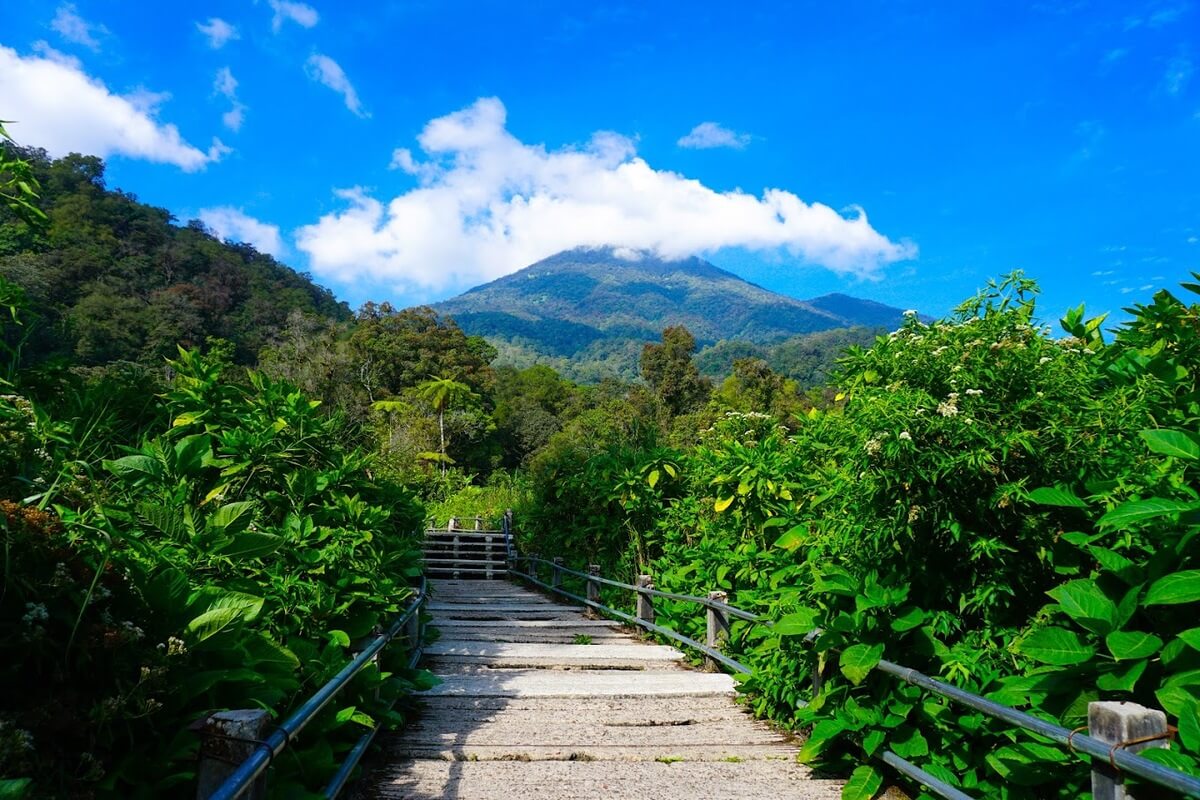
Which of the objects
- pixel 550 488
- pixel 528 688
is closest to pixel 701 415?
pixel 550 488

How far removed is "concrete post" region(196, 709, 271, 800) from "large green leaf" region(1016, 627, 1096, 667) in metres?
2.37

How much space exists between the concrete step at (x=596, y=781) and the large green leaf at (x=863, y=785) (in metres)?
0.16

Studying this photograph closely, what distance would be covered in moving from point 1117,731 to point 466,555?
16972 millimetres

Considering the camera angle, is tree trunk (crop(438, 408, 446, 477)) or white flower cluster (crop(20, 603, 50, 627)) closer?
white flower cluster (crop(20, 603, 50, 627))

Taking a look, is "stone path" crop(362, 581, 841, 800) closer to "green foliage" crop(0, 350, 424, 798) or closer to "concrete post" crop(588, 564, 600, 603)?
"green foliage" crop(0, 350, 424, 798)

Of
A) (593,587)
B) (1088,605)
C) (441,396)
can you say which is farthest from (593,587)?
(441,396)

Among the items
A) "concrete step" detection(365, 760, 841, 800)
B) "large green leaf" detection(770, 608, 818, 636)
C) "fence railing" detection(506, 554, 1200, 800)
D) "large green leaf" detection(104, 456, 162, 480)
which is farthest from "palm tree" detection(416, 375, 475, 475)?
"fence railing" detection(506, 554, 1200, 800)

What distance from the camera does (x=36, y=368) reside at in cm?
358

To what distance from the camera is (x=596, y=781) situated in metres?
3.42

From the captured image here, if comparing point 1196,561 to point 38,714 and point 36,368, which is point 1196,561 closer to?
point 38,714

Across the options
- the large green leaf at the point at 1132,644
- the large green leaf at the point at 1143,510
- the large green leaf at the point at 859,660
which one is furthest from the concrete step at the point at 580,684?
the large green leaf at the point at 1143,510

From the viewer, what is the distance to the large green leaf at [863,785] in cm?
310

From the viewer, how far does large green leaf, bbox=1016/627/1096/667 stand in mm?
2344

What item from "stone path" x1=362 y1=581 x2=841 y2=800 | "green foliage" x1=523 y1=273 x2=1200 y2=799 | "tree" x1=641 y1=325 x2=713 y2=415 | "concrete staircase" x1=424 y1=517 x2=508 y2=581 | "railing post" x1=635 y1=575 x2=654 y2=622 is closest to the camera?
"green foliage" x1=523 y1=273 x2=1200 y2=799
